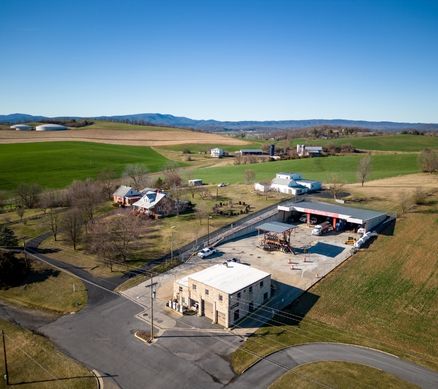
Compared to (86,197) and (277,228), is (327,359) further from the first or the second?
(86,197)

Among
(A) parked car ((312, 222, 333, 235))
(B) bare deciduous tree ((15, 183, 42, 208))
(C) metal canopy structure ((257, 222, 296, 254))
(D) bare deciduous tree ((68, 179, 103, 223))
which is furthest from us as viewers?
(B) bare deciduous tree ((15, 183, 42, 208))

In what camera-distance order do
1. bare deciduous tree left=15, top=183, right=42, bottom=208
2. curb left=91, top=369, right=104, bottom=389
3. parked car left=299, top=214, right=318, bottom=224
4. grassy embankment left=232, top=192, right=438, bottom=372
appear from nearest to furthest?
curb left=91, top=369, right=104, bottom=389 < grassy embankment left=232, top=192, right=438, bottom=372 < parked car left=299, top=214, right=318, bottom=224 < bare deciduous tree left=15, top=183, right=42, bottom=208

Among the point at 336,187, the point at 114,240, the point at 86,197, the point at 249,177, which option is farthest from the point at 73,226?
the point at 336,187

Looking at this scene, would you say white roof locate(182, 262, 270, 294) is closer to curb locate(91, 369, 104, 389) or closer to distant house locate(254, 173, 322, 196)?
curb locate(91, 369, 104, 389)

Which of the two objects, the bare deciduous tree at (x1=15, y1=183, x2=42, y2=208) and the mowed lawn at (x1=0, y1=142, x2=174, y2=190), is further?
the mowed lawn at (x1=0, y1=142, x2=174, y2=190)

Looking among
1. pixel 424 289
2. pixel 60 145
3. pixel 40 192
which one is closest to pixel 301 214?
pixel 424 289

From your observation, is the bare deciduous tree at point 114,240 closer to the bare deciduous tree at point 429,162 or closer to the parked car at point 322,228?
the parked car at point 322,228

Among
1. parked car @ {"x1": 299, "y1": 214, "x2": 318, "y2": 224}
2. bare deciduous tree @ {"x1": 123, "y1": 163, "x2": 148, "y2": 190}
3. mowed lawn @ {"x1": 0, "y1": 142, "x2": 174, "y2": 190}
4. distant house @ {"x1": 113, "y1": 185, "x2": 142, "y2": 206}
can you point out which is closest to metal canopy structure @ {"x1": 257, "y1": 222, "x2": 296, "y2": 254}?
parked car @ {"x1": 299, "y1": 214, "x2": 318, "y2": 224}

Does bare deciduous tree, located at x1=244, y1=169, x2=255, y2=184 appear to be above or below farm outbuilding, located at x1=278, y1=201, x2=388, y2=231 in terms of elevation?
above
